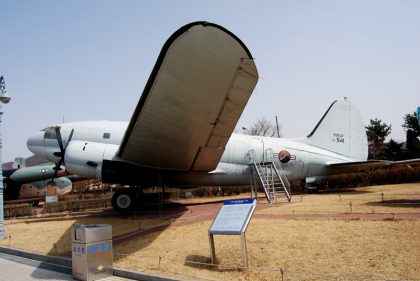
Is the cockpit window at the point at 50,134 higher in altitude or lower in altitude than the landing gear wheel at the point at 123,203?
higher

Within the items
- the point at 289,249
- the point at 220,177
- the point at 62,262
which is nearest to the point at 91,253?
the point at 62,262

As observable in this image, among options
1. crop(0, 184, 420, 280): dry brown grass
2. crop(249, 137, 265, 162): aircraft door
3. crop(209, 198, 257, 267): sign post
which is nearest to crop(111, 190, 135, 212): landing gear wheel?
crop(0, 184, 420, 280): dry brown grass

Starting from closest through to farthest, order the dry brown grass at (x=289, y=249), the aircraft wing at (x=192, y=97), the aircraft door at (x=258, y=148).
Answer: the dry brown grass at (x=289, y=249) < the aircraft wing at (x=192, y=97) < the aircraft door at (x=258, y=148)

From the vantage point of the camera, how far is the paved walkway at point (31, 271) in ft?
24.4

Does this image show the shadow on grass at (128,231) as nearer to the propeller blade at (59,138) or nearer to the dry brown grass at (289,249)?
the dry brown grass at (289,249)

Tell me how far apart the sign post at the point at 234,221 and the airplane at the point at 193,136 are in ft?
13.6

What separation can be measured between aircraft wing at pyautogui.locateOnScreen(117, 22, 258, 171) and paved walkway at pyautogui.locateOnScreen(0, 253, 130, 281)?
5.32 m

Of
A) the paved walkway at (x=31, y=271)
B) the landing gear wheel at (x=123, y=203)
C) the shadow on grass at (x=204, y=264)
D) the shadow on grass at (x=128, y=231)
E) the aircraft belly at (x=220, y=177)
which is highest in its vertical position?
the aircraft belly at (x=220, y=177)

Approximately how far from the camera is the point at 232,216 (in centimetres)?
729

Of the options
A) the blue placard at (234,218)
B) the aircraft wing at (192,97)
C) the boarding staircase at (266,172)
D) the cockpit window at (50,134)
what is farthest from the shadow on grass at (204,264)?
the cockpit window at (50,134)

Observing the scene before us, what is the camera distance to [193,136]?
13.5 metres

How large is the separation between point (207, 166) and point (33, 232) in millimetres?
8212

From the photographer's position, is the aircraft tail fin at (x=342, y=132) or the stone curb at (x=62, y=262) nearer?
the stone curb at (x=62, y=262)

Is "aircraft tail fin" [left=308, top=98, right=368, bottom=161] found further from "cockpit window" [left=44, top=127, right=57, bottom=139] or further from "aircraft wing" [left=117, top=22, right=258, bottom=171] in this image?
"cockpit window" [left=44, top=127, right=57, bottom=139]
